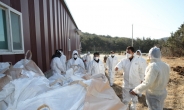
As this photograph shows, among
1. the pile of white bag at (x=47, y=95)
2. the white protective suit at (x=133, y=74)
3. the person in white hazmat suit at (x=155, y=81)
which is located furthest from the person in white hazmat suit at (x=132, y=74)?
the pile of white bag at (x=47, y=95)

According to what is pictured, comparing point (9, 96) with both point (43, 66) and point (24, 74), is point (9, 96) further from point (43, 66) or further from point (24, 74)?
point (43, 66)

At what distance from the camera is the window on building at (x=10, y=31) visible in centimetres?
252

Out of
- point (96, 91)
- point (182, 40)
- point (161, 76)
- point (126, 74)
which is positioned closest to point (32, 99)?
point (96, 91)

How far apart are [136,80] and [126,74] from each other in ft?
1.03

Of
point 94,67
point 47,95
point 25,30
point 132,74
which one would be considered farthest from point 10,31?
point 94,67

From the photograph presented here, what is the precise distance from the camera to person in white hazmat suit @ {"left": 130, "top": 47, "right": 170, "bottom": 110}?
2.65m

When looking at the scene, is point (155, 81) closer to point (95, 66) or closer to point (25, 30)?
point (25, 30)

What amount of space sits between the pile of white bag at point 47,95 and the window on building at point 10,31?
0.91m

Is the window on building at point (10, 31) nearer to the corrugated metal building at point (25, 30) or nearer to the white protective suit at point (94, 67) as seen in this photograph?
the corrugated metal building at point (25, 30)

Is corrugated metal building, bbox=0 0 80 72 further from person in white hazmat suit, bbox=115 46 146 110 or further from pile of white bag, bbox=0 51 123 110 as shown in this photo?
person in white hazmat suit, bbox=115 46 146 110

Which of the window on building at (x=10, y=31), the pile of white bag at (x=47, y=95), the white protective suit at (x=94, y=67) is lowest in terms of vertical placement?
the white protective suit at (x=94, y=67)

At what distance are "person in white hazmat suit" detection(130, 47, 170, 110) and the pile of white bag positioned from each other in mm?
944

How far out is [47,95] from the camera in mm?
1547

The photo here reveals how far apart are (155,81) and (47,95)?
78.5 inches
